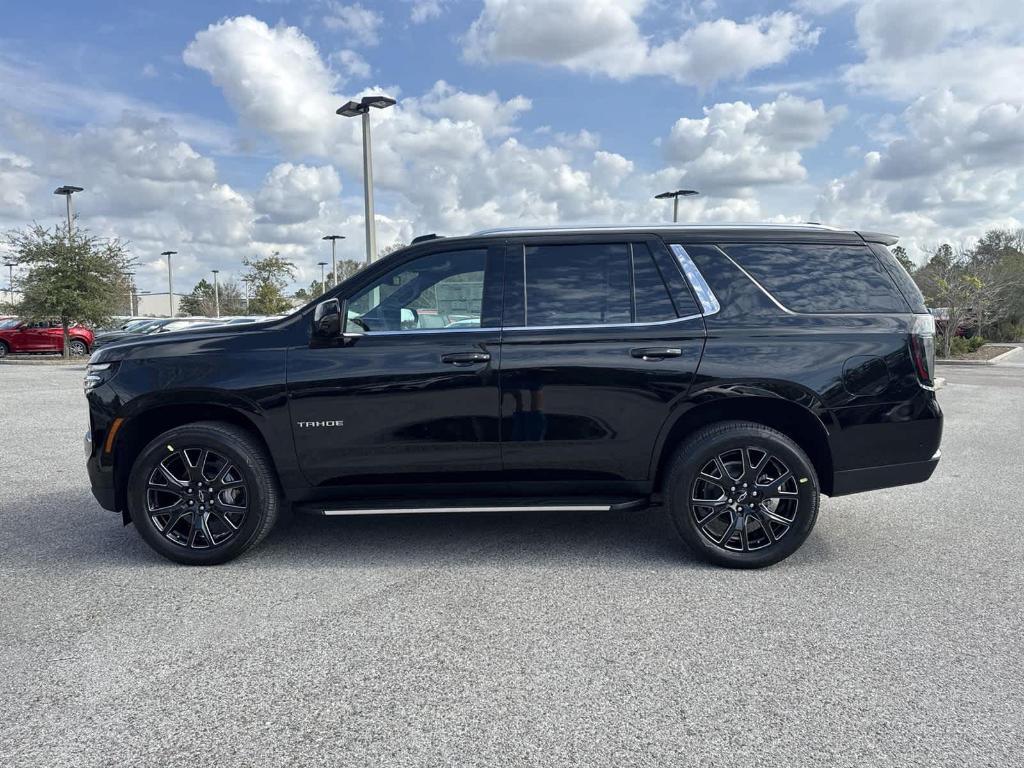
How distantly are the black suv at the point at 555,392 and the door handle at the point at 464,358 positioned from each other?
1 centimetres

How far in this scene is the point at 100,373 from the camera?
14.5ft

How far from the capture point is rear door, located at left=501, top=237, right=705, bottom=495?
425 centimetres

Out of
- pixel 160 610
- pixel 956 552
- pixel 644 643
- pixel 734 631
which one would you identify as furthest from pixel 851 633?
pixel 160 610

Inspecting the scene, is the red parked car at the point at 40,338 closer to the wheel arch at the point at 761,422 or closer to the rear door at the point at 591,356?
the rear door at the point at 591,356

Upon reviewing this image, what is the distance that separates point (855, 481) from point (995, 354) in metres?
28.9

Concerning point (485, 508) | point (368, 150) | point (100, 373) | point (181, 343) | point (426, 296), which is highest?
point (368, 150)

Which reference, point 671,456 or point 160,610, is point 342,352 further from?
point 671,456

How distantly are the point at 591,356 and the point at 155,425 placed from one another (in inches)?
102

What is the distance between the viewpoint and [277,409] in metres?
4.29

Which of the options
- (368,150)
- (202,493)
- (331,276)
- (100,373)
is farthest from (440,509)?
(331,276)

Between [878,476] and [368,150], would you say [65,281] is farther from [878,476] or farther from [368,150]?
[878,476]

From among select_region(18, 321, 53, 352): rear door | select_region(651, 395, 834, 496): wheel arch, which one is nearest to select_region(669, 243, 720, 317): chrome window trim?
select_region(651, 395, 834, 496): wheel arch

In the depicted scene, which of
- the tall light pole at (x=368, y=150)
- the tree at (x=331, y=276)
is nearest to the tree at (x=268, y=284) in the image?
the tree at (x=331, y=276)

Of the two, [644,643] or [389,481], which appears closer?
[644,643]
